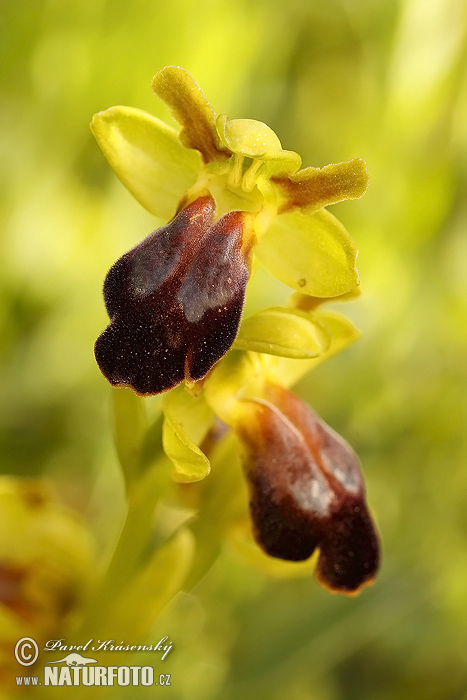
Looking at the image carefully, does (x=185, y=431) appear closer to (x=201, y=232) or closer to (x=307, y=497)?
(x=307, y=497)

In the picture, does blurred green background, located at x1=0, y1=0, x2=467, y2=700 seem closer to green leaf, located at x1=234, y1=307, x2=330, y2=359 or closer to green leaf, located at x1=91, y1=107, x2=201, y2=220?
green leaf, located at x1=91, y1=107, x2=201, y2=220

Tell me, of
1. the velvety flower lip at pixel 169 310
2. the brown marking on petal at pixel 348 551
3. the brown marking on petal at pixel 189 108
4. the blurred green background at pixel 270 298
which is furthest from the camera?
the blurred green background at pixel 270 298

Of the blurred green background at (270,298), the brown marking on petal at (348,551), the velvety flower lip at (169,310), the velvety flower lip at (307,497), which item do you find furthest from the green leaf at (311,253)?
the blurred green background at (270,298)

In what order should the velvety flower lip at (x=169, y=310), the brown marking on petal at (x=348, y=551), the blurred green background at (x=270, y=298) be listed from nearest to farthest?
1. the velvety flower lip at (x=169, y=310)
2. the brown marking on petal at (x=348, y=551)
3. the blurred green background at (x=270, y=298)

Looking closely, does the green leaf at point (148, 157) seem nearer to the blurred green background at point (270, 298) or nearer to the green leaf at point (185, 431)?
the green leaf at point (185, 431)

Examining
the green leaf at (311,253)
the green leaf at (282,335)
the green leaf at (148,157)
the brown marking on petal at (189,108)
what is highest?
the brown marking on petal at (189,108)

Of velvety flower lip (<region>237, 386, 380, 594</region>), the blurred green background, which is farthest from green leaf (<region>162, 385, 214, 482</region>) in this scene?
the blurred green background

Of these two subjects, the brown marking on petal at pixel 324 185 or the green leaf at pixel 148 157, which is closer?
the brown marking on petal at pixel 324 185
